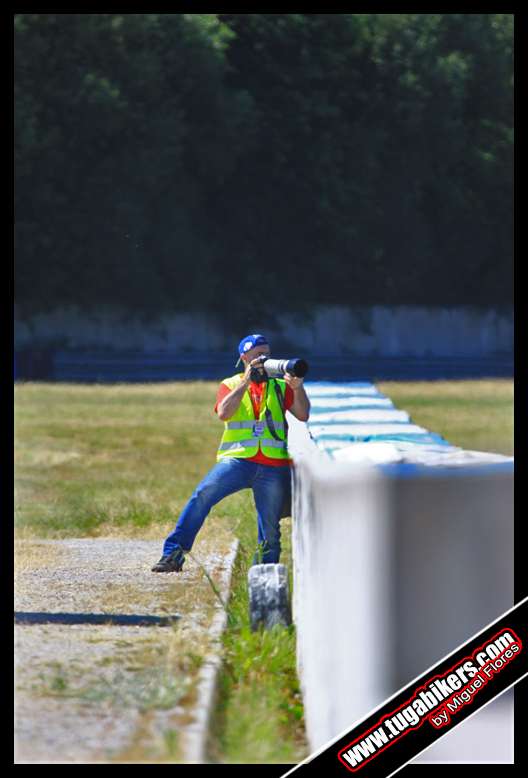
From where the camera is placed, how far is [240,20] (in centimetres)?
5597

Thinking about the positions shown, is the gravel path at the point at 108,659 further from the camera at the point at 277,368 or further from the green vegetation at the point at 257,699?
the camera at the point at 277,368

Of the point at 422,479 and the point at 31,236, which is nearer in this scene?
the point at 422,479

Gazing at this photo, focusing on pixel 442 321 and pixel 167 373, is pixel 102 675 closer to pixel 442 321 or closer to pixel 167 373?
pixel 167 373

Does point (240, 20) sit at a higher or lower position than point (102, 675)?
higher

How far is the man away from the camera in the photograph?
912 cm

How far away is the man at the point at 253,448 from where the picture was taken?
29.9 ft

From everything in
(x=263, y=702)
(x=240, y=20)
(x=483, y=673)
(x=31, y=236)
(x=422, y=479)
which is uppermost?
(x=240, y=20)

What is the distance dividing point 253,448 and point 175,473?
9.59m

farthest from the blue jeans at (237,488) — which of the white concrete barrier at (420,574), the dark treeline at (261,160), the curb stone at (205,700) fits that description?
the dark treeline at (261,160)

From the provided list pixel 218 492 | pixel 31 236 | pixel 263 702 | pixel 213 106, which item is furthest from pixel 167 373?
pixel 263 702

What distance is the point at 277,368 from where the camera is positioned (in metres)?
8.85

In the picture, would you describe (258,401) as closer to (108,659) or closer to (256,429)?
(256,429)

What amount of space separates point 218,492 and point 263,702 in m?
2.77

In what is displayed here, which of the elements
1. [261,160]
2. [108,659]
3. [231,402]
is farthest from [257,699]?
[261,160]
